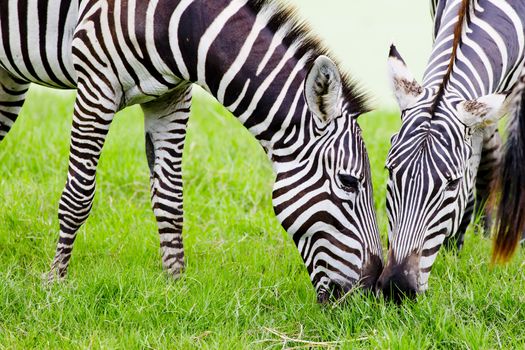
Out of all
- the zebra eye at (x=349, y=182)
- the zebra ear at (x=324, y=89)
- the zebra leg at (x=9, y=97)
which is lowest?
the zebra eye at (x=349, y=182)

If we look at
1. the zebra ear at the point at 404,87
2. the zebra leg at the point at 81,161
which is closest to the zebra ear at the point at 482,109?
the zebra ear at the point at 404,87

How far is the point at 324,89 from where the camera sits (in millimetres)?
5359

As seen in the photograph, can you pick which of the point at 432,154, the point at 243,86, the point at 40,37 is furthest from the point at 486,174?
the point at 40,37

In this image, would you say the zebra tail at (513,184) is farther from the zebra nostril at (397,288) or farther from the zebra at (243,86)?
the zebra at (243,86)

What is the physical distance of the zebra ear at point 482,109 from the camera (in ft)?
17.9

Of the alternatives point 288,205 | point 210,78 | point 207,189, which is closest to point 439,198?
point 288,205

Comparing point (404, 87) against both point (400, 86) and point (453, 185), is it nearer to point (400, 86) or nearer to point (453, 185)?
point (400, 86)

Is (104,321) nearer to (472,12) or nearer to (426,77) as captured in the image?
(426,77)

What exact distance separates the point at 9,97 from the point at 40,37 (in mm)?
990

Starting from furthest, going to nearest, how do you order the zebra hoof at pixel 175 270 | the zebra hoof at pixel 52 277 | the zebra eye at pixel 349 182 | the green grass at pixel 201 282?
the zebra hoof at pixel 175 270, the zebra hoof at pixel 52 277, the zebra eye at pixel 349 182, the green grass at pixel 201 282

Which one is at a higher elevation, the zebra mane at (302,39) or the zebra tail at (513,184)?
the zebra mane at (302,39)

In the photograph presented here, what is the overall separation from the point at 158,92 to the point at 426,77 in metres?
2.06

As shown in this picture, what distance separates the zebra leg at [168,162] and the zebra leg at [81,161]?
56 cm

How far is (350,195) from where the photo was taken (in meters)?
5.50
